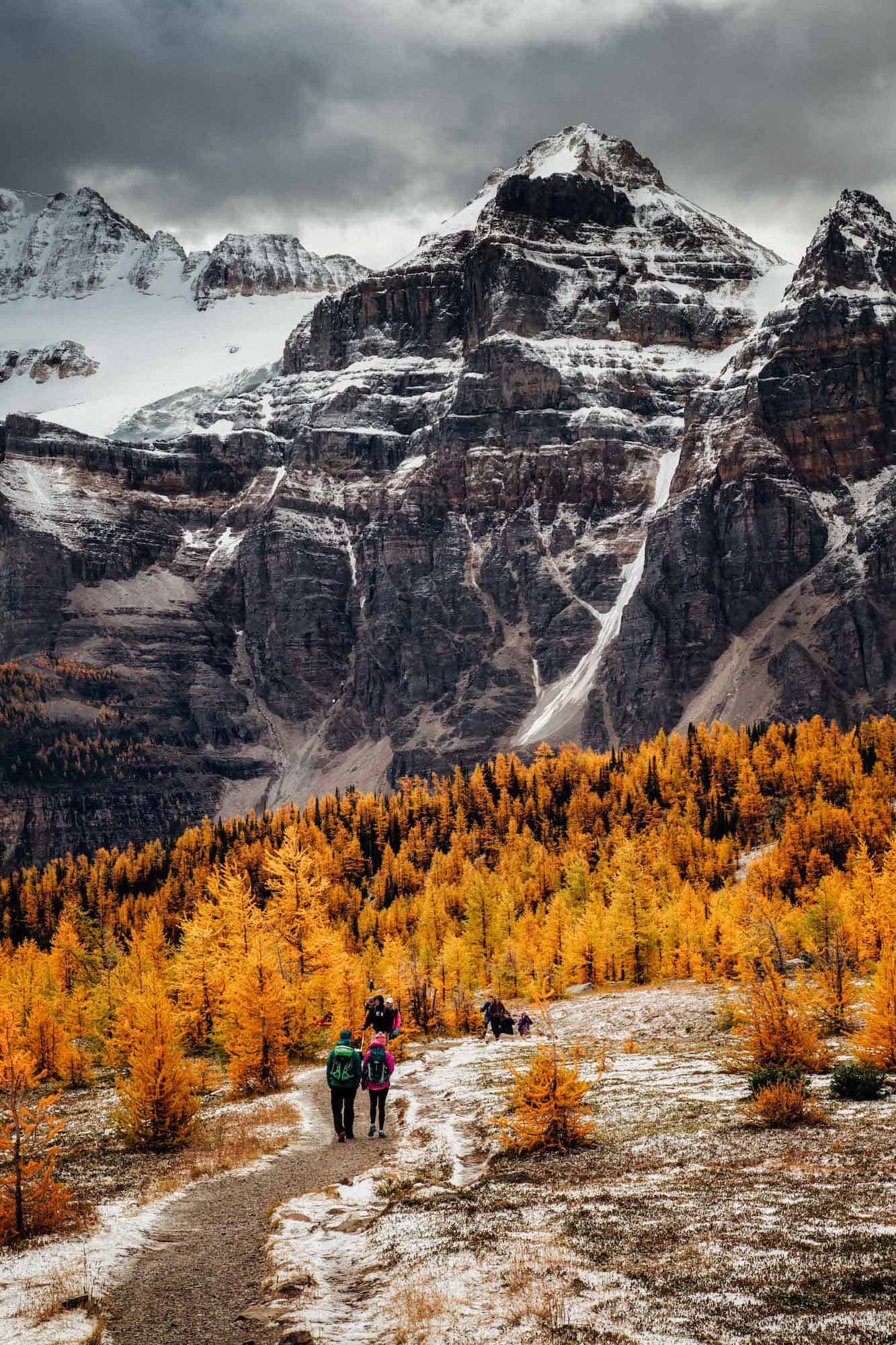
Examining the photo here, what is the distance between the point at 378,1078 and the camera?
84.7ft

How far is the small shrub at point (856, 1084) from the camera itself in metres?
22.1

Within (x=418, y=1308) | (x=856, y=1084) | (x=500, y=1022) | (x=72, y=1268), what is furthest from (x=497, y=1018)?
(x=418, y=1308)

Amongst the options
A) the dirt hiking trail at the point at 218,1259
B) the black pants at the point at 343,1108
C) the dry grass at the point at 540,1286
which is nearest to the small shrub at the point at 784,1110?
the dry grass at the point at 540,1286

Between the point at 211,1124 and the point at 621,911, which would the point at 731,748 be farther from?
the point at 211,1124

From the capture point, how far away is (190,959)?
4703cm

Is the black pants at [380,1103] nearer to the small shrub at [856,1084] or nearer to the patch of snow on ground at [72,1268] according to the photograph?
the patch of snow on ground at [72,1268]

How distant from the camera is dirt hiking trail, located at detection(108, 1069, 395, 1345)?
13.2m

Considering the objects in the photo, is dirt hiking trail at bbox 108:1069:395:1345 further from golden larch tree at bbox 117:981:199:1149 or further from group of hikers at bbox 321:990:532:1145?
golden larch tree at bbox 117:981:199:1149

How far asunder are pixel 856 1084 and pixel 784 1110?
8.70 feet

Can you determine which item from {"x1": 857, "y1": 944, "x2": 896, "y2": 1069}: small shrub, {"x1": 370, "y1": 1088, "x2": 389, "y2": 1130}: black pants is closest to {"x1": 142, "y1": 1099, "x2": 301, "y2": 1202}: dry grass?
{"x1": 370, "y1": 1088, "x2": 389, "y2": 1130}: black pants

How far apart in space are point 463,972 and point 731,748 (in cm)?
8131

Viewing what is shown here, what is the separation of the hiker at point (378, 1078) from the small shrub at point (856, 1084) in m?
10.4

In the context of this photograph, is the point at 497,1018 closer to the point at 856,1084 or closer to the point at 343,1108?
the point at 343,1108

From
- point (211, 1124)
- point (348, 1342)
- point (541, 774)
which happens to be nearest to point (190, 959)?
point (211, 1124)
